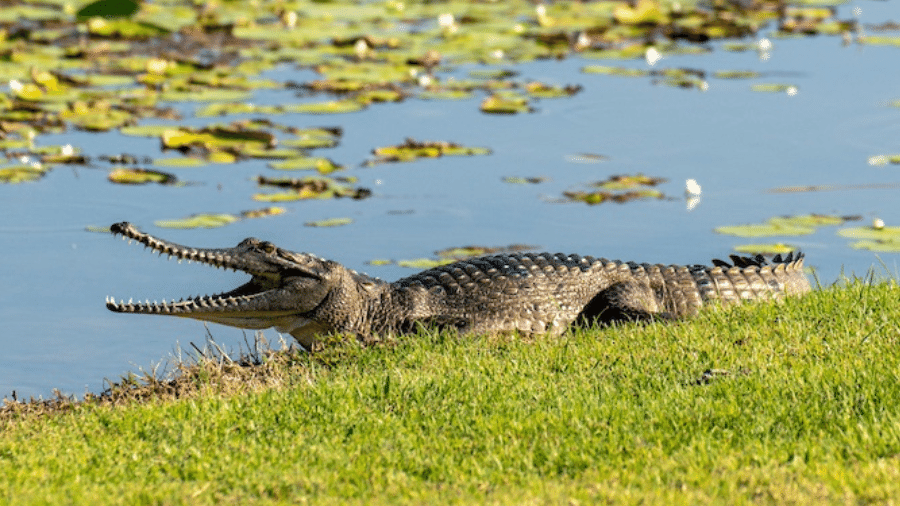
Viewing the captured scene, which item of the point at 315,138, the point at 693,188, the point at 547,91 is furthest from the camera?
the point at 547,91

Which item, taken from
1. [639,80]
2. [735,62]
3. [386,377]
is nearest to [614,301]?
[386,377]

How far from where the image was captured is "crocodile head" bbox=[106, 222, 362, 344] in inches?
308

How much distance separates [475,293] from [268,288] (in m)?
1.20

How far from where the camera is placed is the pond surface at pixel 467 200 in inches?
346

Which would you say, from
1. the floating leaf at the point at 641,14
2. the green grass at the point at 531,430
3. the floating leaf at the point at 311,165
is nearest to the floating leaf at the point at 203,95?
the floating leaf at the point at 311,165

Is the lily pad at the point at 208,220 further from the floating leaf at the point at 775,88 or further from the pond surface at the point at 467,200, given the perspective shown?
the floating leaf at the point at 775,88

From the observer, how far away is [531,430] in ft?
18.8

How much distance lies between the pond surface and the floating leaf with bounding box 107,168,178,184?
0.25ft

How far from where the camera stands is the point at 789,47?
1767 centimetres

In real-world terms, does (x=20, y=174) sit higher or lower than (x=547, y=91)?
lower

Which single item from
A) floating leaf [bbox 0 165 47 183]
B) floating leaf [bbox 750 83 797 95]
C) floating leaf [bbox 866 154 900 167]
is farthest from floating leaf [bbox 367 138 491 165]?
floating leaf [bbox 750 83 797 95]

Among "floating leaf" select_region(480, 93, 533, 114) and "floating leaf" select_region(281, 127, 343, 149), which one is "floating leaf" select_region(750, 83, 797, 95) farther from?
"floating leaf" select_region(281, 127, 343, 149)

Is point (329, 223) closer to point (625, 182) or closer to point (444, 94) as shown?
point (625, 182)

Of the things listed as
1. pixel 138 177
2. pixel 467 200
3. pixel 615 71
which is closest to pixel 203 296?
pixel 467 200
